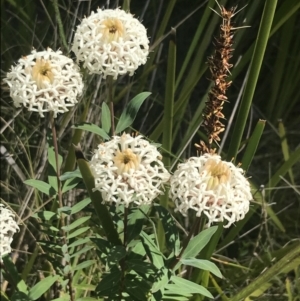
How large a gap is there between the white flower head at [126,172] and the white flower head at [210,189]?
1.5 inches

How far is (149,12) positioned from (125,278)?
3.66 ft

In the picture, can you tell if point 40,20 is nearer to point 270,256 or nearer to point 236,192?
point 270,256

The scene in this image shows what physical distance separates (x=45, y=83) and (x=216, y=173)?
294mm

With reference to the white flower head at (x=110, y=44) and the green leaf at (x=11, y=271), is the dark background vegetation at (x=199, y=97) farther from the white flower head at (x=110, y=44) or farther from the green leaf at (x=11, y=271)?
the white flower head at (x=110, y=44)

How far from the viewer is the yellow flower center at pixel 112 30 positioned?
2.66ft

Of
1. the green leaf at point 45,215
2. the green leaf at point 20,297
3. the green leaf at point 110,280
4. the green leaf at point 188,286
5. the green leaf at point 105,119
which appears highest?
the green leaf at point 105,119

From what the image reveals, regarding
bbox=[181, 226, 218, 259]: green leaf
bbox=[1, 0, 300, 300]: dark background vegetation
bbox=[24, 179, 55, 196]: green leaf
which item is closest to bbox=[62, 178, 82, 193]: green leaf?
bbox=[24, 179, 55, 196]: green leaf

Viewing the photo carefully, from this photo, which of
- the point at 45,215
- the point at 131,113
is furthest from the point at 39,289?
the point at 131,113

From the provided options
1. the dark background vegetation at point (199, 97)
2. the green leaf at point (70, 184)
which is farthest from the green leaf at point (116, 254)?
the dark background vegetation at point (199, 97)

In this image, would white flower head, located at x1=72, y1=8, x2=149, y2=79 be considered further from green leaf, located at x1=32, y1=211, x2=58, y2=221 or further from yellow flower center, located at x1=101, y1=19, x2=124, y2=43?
green leaf, located at x1=32, y1=211, x2=58, y2=221

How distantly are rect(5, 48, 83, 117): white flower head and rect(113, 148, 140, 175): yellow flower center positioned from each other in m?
0.14

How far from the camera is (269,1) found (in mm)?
855

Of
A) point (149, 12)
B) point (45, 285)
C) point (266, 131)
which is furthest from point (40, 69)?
point (266, 131)

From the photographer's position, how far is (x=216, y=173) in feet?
2.33
